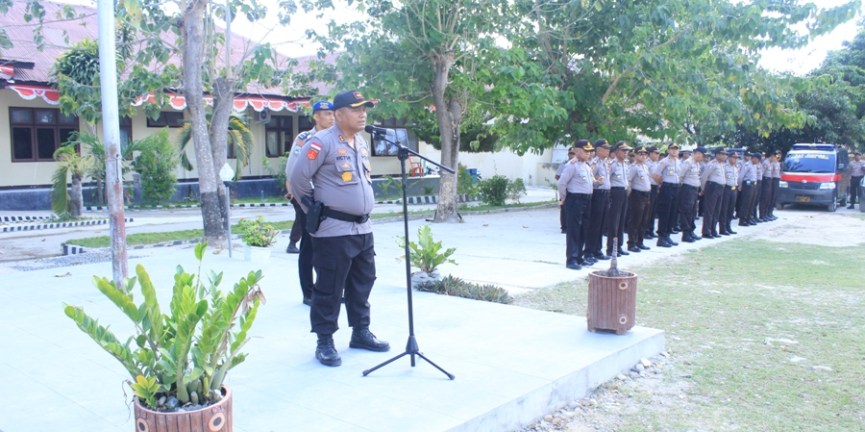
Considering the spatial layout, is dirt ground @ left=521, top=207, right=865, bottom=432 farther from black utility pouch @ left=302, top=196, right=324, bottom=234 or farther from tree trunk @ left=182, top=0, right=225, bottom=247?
tree trunk @ left=182, top=0, right=225, bottom=247

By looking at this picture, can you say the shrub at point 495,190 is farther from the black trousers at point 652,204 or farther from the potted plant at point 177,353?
the potted plant at point 177,353

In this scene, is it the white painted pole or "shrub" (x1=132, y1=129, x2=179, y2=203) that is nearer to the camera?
the white painted pole

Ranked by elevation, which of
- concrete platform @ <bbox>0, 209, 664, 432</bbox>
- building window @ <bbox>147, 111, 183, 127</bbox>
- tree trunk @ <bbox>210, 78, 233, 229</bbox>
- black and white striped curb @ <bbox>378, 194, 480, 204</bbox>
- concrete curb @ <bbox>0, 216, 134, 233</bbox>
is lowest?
concrete platform @ <bbox>0, 209, 664, 432</bbox>

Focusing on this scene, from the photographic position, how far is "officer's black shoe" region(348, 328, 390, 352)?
18.1 ft

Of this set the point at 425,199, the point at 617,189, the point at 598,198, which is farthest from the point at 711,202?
the point at 425,199

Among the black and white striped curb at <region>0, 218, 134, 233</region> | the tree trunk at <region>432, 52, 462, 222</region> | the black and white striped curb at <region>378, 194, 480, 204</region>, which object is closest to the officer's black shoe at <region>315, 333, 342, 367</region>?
the tree trunk at <region>432, 52, 462, 222</region>

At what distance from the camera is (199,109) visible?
37.7 ft

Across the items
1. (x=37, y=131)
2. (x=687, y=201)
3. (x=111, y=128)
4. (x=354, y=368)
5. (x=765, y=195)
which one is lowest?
(x=354, y=368)

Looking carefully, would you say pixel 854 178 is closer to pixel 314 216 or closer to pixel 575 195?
pixel 575 195

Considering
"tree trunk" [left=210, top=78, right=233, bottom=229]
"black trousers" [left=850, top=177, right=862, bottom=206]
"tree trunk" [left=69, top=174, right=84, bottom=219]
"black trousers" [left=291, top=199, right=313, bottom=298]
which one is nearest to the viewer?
"black trousers" [left=291, top=199, right=313, bottom=298]

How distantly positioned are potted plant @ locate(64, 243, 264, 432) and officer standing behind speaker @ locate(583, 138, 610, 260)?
8.12 meters

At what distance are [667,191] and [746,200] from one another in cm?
478

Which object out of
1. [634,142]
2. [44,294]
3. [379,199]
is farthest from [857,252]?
[379,199]

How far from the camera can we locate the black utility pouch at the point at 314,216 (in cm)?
504
